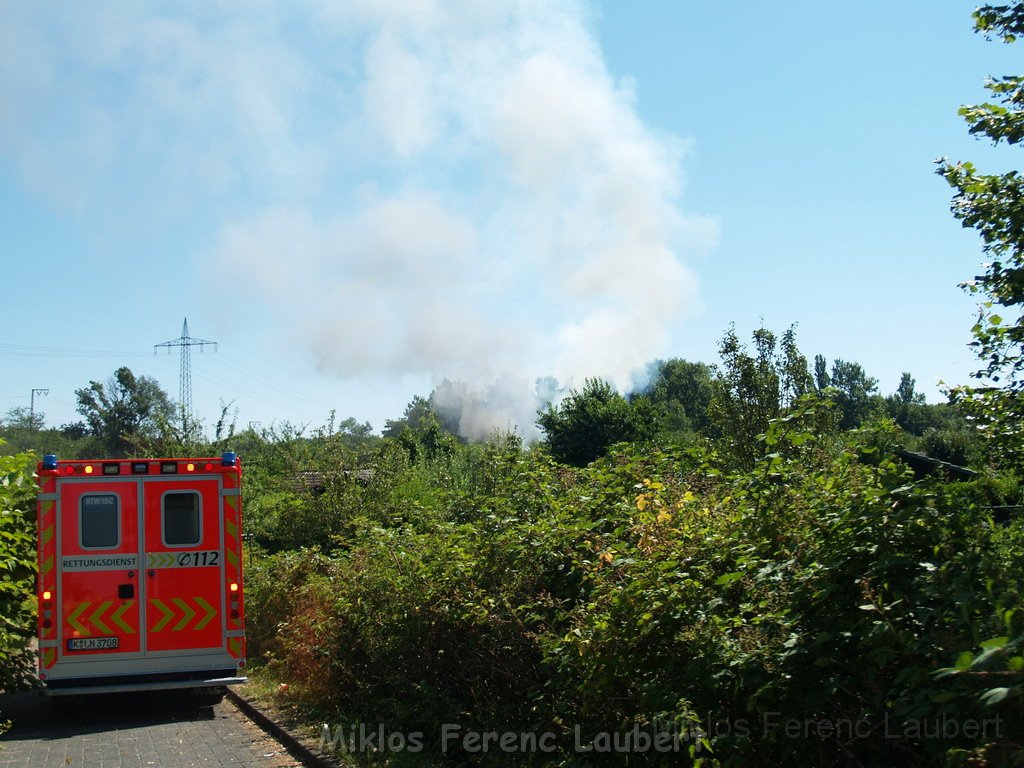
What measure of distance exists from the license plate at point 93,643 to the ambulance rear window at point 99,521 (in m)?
0.99

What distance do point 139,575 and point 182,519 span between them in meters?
0.76

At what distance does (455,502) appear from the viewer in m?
11.6

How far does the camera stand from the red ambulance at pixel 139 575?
33.7ft

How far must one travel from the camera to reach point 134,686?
10352mm

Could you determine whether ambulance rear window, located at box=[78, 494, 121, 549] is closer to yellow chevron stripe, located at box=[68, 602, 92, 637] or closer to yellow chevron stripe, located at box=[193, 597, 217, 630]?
yellow chevron stripe, located at box=[68, 602, 92, 637]

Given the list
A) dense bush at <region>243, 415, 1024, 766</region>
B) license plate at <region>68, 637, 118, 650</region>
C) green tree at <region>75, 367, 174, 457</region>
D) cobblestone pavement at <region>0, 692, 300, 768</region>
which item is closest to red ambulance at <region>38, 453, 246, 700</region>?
license plate at <region>68, 637, 118, 650</region>

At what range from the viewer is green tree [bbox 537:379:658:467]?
139 ft

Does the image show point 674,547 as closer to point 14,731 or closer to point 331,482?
point 14,731

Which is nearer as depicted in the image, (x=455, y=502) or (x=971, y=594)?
(x=971, y=594)

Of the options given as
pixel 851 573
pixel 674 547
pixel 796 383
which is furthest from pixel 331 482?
pixel 851 573

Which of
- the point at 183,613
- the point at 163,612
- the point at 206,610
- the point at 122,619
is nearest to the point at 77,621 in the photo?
the point at 122,619

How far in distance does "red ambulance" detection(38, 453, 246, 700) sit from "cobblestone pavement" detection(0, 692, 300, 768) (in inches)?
18.8

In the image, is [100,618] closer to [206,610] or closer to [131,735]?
[206,610]

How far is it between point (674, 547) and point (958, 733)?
2310mm
